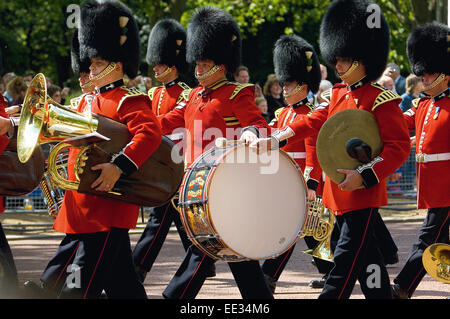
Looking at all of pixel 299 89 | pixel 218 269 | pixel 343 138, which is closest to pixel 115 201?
pixel 343 138

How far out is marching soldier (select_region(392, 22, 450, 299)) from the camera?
5.85m

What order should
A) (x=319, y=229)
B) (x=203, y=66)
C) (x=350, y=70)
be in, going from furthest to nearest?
(x=319, y=229), (x=203, y=66), (x=350, y=70)

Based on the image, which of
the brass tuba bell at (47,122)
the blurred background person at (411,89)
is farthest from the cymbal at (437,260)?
the blurred background person at (411,89)

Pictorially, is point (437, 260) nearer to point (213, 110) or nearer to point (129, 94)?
point (213, 110)

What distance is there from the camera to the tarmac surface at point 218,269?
21.0ft

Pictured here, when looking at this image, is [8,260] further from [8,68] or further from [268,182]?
[8,68]

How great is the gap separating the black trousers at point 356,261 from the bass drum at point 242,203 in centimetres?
30

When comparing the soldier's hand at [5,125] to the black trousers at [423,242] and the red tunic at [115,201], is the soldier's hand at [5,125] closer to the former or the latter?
the red tunic at [115,201]

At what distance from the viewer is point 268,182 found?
4.68m

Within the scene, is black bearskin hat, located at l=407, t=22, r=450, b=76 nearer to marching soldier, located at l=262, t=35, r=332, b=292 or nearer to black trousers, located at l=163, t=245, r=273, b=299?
marching soldier, located at l=262, t=35, r=332, b=292

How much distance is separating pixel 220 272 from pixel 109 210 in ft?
9.86

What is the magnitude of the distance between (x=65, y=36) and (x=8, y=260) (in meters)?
21.4

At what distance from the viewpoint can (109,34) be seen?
199 inches
